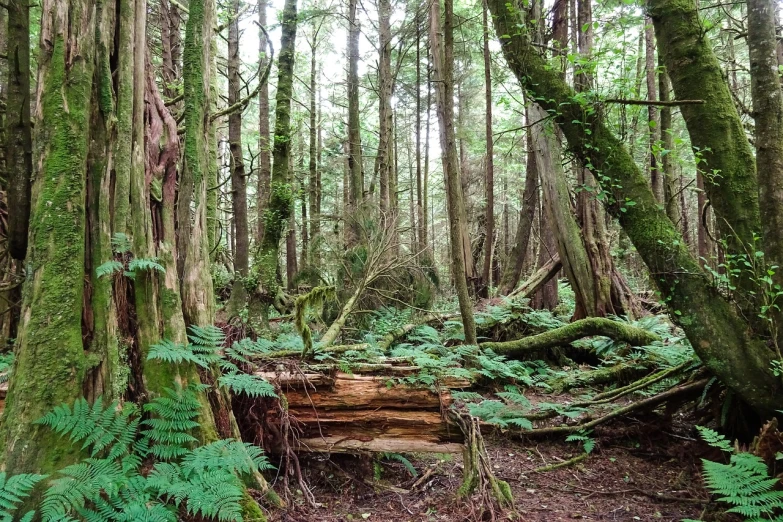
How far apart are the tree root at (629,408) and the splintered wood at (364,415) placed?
1662 mm

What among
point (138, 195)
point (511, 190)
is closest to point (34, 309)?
point (138, 195)

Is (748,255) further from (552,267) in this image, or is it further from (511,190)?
(511,190)

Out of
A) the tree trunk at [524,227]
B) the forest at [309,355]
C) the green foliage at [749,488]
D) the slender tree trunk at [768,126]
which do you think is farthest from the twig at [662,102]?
the tree trunk at [524,227]

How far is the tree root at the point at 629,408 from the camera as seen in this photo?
4.72m

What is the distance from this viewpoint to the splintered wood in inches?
158

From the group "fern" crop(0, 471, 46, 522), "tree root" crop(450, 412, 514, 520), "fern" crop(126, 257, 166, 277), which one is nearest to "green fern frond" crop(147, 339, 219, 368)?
"fern" crop(126, 257, 166, 277)

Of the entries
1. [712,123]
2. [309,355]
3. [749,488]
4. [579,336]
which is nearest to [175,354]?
[309,355]

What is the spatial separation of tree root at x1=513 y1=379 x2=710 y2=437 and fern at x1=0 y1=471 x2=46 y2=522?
14.6 feet

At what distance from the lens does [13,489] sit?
2275 millimetres

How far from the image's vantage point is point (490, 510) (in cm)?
337

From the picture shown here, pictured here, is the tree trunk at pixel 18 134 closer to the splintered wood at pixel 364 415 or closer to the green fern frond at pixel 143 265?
the green fern frond at pixel 143 265

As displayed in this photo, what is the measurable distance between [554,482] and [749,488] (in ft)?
5.69

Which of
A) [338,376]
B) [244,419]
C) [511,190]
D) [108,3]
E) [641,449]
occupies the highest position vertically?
[511,190]

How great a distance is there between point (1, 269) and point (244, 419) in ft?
13.8
